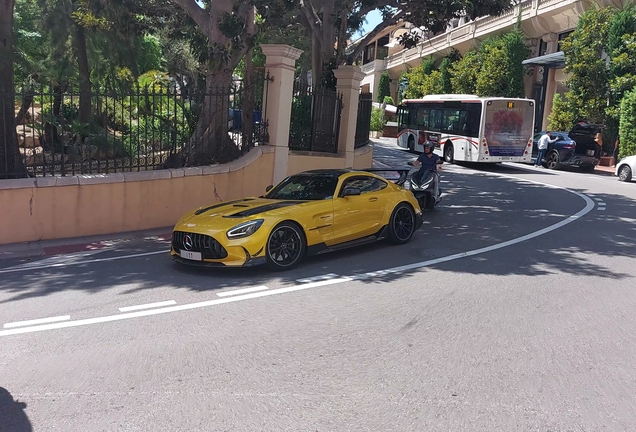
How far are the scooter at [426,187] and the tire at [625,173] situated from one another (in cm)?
1057

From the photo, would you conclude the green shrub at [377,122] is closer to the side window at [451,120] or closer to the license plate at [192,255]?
the side window at [451,120]

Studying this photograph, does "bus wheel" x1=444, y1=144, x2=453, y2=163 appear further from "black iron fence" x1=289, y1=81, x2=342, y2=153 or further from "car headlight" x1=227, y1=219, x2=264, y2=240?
"car headlight" x1=227, y1=219, x2=264, y2=240

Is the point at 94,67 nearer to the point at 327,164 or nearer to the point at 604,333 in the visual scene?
the point at 327,164

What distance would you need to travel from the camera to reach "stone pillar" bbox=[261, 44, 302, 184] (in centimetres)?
1362

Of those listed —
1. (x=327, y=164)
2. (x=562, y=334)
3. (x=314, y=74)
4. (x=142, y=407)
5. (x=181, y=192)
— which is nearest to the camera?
(x=142, y=407)

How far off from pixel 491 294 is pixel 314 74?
13.1 metres

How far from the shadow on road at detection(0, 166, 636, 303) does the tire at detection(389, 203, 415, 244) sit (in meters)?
0.15

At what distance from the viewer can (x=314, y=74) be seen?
1906 cm

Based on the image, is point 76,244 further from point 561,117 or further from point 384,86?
point 384,86

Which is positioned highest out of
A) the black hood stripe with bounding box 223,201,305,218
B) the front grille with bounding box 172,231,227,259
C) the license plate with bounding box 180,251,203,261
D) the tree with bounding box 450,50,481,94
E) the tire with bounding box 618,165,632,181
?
the tree with bounding box 450,50,481,94

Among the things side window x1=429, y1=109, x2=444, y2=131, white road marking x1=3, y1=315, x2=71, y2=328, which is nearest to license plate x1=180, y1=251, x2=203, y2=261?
white road marking x1=3, y1=315, x2=71, y2=328

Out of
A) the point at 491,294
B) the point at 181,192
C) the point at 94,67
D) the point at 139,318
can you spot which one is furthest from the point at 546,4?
the point at 139,318

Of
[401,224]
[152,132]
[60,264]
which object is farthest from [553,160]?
[60,264]

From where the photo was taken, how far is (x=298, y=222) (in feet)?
27.9
